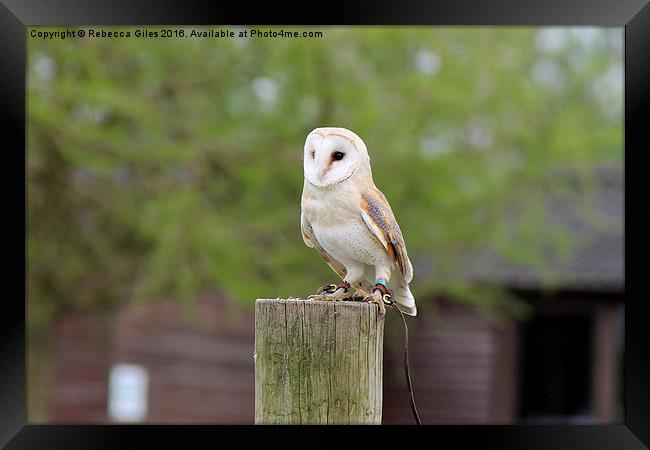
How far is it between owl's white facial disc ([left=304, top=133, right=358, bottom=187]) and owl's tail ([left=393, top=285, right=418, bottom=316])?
49 cm

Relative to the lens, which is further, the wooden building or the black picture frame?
the wooden building

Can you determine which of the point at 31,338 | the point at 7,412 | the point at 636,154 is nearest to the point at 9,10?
the point at 7,412

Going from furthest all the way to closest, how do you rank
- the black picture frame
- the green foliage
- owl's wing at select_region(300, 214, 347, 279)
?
1. the green foliage
2. owl's wing at select_region(300, 214, 347, 279)
3. the black picture frame

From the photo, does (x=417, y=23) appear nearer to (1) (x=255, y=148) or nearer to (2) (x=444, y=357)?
(1) (x=255, y=148)

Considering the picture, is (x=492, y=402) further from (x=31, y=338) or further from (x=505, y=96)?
(x=31, y=338)

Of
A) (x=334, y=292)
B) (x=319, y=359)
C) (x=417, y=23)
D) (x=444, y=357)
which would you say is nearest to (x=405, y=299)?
(x=334, y=292)

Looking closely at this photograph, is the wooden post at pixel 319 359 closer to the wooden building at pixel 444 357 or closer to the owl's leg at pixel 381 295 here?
the owl's leg at pixel 381 295

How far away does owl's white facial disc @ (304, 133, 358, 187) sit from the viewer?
2535 mm

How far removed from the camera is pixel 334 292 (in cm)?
277

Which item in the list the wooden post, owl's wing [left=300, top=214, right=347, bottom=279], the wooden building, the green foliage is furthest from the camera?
the wooden building

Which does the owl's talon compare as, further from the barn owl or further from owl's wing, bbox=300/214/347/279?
owl's wing, bbox=300/214/347/279

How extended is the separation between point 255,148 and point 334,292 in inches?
196

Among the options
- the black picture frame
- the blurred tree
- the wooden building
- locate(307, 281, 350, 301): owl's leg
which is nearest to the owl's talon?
locate(307, 281, 350, 301): owl's leg

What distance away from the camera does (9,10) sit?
2.77 meters
